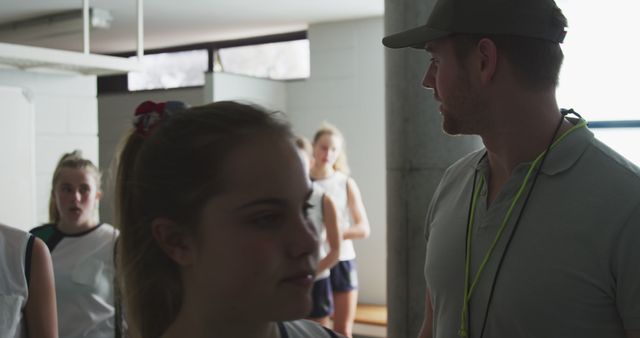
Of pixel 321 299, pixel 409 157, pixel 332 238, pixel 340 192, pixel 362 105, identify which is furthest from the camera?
pixel 362 105

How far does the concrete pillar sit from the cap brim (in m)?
0.75

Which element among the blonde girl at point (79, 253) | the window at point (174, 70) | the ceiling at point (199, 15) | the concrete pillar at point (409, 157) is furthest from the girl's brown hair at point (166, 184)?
the window at point (174, 70)

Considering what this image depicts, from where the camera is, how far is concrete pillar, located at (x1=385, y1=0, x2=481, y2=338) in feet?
7.68

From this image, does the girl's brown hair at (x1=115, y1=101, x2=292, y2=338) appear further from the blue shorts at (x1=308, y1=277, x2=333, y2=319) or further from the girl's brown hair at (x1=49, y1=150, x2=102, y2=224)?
the blue shorts at (x1=308, y1=277, x2=333, y2=319)

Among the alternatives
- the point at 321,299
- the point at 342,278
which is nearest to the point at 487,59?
the point at 321,299

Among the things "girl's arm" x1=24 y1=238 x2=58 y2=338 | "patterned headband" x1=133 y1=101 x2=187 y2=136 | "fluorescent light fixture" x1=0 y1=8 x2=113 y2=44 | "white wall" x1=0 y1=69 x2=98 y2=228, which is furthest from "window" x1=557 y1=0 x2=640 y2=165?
"fluorescent light fixture" x1=0 y1=8 x2=113 y2=44

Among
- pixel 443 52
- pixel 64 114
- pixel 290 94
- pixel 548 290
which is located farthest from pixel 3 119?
pixel 548 290

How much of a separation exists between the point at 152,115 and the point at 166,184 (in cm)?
14

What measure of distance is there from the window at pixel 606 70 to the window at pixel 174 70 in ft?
13.3

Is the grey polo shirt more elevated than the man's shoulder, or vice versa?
the man's shoulder

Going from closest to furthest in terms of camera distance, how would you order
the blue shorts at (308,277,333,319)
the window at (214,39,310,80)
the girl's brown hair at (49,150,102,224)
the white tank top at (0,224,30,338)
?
Result: the white tank top at (0,224,30,338) < the girl's brown hair at (49,150,102,224) < the blue shorts at (308,277,333,319) < the window at (214,39,310,80)

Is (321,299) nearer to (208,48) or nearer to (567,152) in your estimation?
(567,152)

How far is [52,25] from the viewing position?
5496 mm

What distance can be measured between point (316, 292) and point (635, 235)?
270 centimetres
